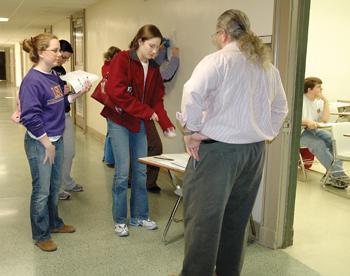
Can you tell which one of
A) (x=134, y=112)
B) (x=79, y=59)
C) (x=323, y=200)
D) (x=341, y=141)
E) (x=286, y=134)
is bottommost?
(x=323, y=200)

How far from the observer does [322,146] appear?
183 inches

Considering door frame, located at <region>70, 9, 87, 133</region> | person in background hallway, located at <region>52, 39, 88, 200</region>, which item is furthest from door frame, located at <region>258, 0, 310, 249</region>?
door frame, located at <region>70, 9, 87, 133</region>

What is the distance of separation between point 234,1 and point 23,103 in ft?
5.96

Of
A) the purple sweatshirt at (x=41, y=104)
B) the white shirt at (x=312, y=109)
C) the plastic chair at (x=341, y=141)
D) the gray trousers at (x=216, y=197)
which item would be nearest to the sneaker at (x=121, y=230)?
the purple sweatshirt at (x=41, y=104)

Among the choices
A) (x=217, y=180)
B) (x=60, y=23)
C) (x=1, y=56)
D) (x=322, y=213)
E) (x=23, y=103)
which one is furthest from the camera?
(x=1, y=56)

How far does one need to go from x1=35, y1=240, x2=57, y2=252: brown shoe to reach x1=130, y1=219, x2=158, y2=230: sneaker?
66 centimetres

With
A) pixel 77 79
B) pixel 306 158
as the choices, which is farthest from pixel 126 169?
pixel 306 158

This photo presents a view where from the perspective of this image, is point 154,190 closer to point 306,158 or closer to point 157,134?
point 157,134

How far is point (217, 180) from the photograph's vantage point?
1.82m

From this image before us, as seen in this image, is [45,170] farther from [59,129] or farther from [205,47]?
[205,47]

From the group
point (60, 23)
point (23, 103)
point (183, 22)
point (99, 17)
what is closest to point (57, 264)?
point (23, 103)

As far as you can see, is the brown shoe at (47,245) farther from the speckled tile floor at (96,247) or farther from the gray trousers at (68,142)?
the gray trousers at (68,142)

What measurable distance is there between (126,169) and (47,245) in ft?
A: 2.46

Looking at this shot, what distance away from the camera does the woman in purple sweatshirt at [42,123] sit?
2.47 metres
